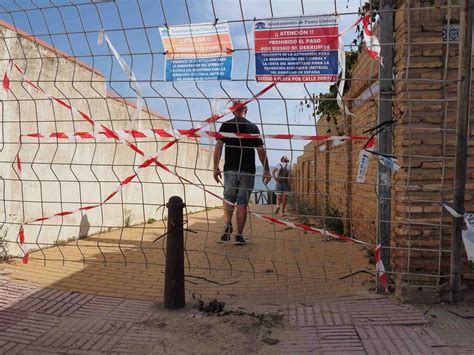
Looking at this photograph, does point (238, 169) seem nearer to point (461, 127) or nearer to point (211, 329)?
point (211, 329)

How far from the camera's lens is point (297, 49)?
3.54 m

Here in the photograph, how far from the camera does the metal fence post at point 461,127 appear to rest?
339 centimetres

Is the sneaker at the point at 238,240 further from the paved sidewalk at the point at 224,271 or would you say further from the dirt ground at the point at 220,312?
the dirt ground at the point at 220,312

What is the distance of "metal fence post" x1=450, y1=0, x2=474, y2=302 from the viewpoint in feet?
11.1

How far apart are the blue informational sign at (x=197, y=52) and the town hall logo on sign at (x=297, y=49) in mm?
289

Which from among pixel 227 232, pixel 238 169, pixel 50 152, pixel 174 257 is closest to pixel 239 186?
pixel 238 169

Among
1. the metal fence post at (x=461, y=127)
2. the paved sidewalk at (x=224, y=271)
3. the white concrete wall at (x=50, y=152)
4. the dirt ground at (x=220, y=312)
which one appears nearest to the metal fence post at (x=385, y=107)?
the metal fence post at (x=461, y=127)

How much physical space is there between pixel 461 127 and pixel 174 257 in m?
2.49

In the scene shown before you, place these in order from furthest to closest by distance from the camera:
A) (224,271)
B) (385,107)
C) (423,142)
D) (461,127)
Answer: (224,271), (385,107), (423,142), (461,127)

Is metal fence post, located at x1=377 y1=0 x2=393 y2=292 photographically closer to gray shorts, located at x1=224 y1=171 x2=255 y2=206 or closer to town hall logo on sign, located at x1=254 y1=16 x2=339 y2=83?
town hall logo on sign, located at x1=254 y1=16 x2=339 y2=83

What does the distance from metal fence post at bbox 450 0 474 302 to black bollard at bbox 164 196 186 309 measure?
7.22ft

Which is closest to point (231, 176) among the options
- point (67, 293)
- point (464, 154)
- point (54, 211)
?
point (54, 211)

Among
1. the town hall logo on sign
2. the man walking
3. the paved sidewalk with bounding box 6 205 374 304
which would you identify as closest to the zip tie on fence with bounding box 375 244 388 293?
the paved sidewalk with bounding box 6 205 374 304

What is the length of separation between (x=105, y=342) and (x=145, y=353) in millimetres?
355
